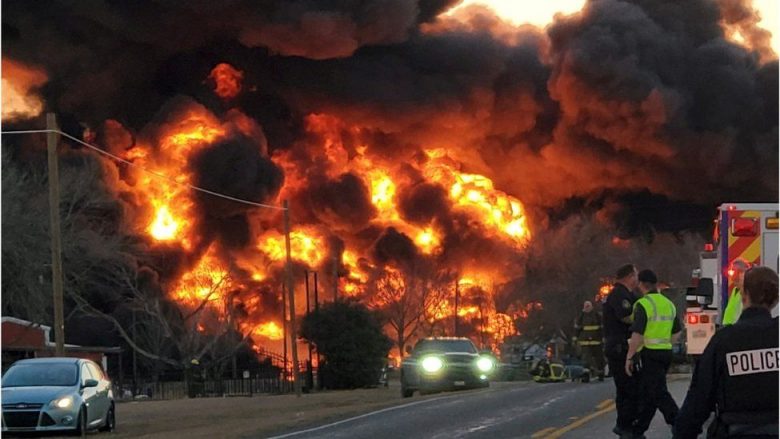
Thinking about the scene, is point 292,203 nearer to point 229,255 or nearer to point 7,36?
point 229,255

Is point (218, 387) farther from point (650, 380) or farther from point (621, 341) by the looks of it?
point (650, 380)

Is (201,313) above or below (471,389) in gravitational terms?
above

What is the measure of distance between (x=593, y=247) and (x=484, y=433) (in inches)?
1835

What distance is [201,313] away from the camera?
1897 inches

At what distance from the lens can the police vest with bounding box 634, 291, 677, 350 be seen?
435 inches

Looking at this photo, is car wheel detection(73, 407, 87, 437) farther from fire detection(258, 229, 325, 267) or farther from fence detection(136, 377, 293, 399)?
fire detection(258, 229, 325, 267)

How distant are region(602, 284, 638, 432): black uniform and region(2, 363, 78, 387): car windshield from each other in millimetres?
8910

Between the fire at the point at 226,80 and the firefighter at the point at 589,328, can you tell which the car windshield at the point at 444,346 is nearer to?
the firefighter at the point at 589,328

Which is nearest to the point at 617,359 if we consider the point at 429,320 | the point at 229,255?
the point at 229,255

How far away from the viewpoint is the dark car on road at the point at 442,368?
999 inches

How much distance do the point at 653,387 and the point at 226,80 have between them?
4826 centimetres

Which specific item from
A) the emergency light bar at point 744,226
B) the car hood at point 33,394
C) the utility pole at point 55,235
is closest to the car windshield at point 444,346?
the utility pole at point 55,235

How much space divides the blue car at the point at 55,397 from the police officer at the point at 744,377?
12959 millimetres

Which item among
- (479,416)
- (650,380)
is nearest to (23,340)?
(479,416)
